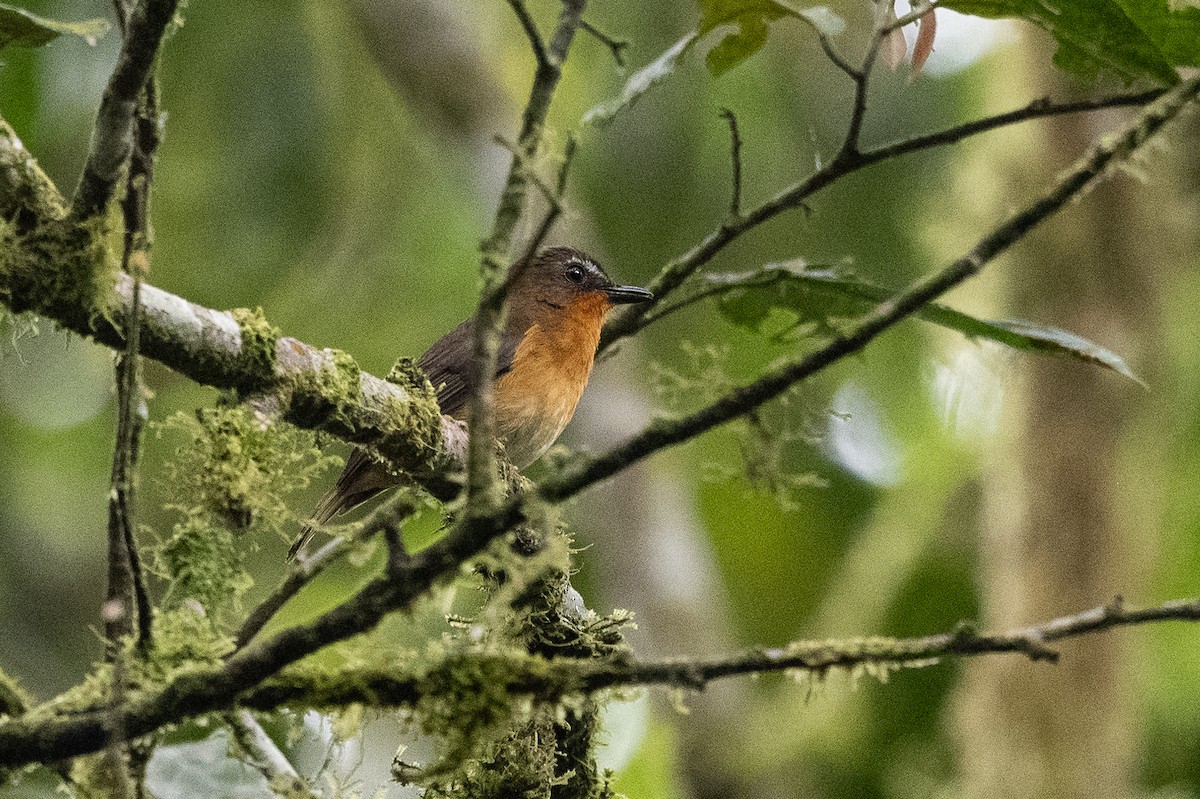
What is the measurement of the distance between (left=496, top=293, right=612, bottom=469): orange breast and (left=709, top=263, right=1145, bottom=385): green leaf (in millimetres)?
1656

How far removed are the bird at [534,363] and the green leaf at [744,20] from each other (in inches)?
76.3

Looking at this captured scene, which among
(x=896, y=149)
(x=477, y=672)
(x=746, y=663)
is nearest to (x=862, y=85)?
(x=896, y=149)

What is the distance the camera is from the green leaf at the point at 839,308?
242 cm

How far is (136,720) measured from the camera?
5.43ft

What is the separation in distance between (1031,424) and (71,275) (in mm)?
5038

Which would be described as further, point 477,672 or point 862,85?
point 862,85

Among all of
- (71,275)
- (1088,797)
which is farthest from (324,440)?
(1088,797)

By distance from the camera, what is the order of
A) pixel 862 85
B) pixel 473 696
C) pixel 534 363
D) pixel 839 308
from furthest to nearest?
pixel 534 363 → pixel 839 308 → pixel 862 85 → pixel 473 696

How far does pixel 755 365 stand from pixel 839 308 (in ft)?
15.0

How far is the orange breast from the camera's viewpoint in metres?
4.75

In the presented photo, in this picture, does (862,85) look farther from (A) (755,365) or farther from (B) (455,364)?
(A) (755,365)

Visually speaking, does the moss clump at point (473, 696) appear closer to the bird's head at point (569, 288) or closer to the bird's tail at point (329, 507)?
the bird's tail at point (329, 507)

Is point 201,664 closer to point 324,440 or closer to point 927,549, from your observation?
point 324,440

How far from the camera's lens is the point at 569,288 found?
18.1 feet
